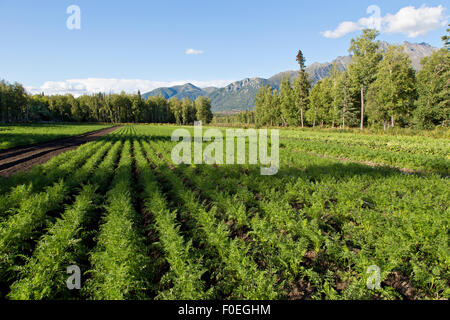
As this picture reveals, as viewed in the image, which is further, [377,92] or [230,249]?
[377,92]

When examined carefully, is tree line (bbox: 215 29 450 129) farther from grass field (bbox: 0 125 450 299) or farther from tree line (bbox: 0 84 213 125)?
tree line (bbox: 0 84 213 125)

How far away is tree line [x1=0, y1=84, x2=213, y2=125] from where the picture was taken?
90.7m

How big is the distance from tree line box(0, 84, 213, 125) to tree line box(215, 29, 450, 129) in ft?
158

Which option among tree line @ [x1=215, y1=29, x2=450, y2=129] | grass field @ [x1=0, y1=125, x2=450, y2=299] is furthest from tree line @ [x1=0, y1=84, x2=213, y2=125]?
grass field @ [x1=0, y1=125, x2=450, y2=299]

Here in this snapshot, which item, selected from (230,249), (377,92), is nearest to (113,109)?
(377,92)

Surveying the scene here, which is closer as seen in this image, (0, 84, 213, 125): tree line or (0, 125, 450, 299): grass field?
(0, 125, 450, 299): grass field

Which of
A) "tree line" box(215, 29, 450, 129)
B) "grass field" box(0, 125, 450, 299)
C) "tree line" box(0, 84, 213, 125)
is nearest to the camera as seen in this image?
"grass field" box(0, 125, 450, 299)

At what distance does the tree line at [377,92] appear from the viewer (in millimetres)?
32969

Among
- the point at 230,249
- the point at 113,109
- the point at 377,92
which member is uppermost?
the point at 113,109

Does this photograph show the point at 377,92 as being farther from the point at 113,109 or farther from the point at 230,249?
the point at 113,109

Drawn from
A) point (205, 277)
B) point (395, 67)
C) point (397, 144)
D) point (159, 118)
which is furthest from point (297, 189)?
point (159, 118)

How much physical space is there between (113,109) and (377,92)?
4375 inches

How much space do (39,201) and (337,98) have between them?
53.1 meters

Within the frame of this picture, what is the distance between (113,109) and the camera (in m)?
106
